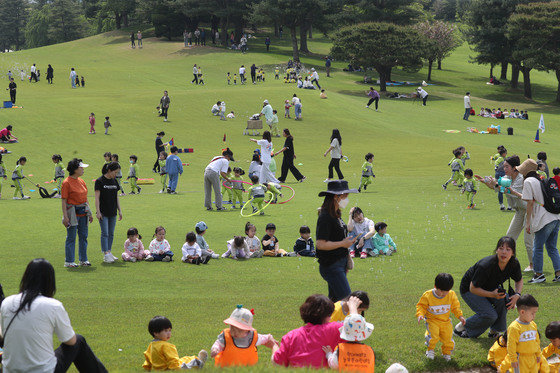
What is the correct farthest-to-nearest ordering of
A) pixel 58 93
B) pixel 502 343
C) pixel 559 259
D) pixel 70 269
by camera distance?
1. pixel 58 93
2. pixel 70 269
3. pixel 559 259
4. pixel 502 343

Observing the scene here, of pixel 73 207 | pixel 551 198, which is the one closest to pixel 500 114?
pixel 551 198

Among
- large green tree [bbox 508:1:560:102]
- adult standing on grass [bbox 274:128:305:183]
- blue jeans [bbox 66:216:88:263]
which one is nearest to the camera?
blue jeans [bbox 66:216:88:263]

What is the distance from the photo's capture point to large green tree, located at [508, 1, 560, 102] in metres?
60.1

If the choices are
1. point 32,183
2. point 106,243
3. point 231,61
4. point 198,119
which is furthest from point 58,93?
point 106,243

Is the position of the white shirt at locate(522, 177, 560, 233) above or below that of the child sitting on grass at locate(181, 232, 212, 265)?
above

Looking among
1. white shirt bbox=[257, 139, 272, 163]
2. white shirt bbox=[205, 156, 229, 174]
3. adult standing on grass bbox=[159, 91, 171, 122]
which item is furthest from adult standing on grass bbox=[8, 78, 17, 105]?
white shirt bbox=[205, 156, 229, 174]

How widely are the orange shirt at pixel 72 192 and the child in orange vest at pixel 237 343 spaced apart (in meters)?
7.10

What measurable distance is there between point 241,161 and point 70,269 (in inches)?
833

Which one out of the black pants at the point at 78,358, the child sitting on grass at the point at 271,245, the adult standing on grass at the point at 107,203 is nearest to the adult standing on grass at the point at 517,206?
the child sitting on grass at the point at 271,245

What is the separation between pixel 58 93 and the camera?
53.1 metres

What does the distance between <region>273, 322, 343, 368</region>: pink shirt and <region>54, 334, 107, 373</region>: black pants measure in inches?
82.9

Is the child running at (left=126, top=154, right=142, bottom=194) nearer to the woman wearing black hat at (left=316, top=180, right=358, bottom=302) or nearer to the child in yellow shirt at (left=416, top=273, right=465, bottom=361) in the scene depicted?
the woman wearing black hat at (left=316, top=180, right=358, bottom=302)

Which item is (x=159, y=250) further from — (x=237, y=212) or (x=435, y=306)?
(x=435, y=306)

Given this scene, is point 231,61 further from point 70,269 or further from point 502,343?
point 502,343
